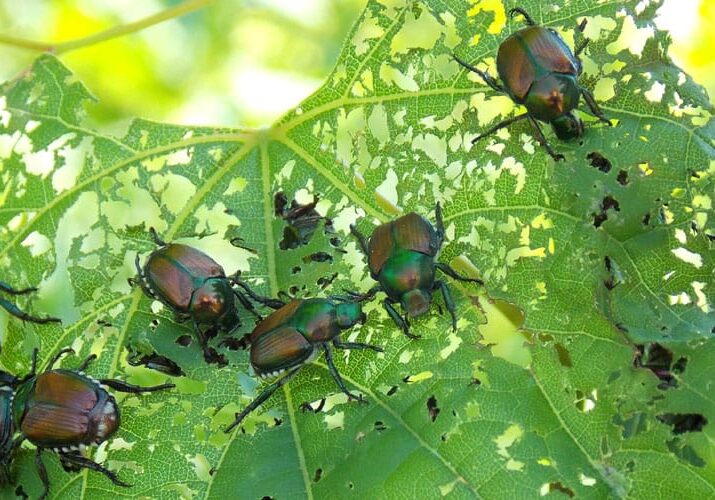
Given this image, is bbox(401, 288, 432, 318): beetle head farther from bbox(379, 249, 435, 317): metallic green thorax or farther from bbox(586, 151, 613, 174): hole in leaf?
bbox(586, 151, 613, 174): hole in leaf

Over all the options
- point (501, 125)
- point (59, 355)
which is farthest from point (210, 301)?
point (501, 125)

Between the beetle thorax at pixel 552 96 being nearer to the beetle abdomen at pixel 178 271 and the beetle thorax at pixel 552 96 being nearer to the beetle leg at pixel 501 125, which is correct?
the beetle leg at pixel 501 125

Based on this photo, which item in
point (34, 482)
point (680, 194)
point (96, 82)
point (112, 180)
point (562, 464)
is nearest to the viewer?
point (562, 464)

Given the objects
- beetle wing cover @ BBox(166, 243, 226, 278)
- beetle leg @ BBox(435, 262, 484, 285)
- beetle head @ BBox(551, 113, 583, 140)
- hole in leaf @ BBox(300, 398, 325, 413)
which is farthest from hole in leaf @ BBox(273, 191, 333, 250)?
beetle head @ BBox(551, 113, 583, 140)

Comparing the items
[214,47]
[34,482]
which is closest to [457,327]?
[34,482]

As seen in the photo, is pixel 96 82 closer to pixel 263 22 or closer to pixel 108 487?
pixel 263 22
